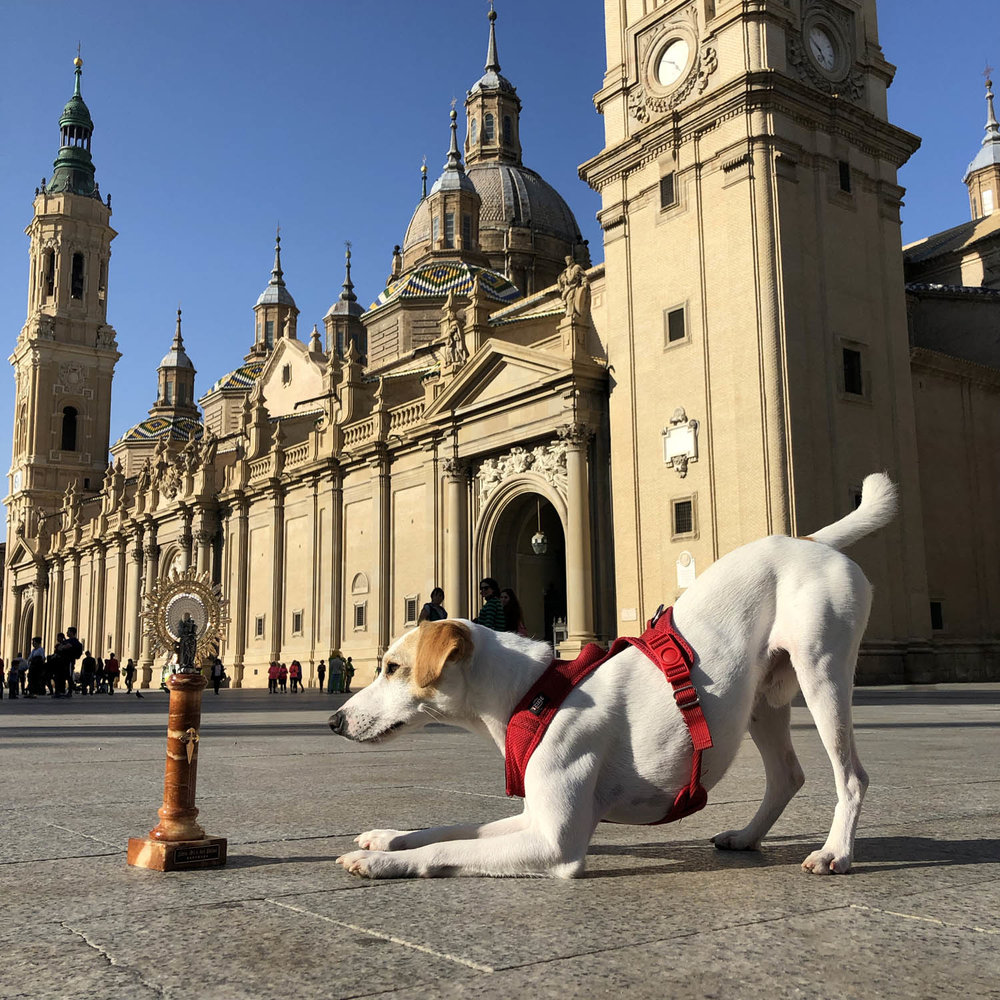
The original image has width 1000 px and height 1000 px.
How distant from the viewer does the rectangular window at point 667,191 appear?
89.0 ft

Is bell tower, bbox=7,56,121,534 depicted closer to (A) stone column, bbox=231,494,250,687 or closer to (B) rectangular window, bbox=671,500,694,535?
(A) stone column, bbox=231,494,250,687

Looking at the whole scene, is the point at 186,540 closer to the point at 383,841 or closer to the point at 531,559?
the point at 531,559

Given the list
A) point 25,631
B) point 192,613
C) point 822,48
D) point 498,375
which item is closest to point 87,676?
point 498,375

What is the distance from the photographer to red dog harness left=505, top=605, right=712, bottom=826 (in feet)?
11.1

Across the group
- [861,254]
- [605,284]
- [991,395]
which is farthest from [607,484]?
[991,395]

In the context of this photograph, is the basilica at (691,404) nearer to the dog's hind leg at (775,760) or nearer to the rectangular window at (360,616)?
the rectangular window at (360,616)

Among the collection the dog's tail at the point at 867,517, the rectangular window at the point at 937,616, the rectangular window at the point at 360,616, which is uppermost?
the rectangular window at the point at 360,616

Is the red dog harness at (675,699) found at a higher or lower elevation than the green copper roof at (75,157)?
lower

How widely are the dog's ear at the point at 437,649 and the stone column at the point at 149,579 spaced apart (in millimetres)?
46805

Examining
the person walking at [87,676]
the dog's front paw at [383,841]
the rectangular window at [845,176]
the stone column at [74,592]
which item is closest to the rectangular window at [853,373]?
the rectangular window at [845,176]

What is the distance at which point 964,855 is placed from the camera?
3627 mm

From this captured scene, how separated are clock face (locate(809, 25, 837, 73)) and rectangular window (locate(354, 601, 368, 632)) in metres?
20.7

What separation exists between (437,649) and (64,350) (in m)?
73.6

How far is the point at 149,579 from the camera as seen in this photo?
164 ft
